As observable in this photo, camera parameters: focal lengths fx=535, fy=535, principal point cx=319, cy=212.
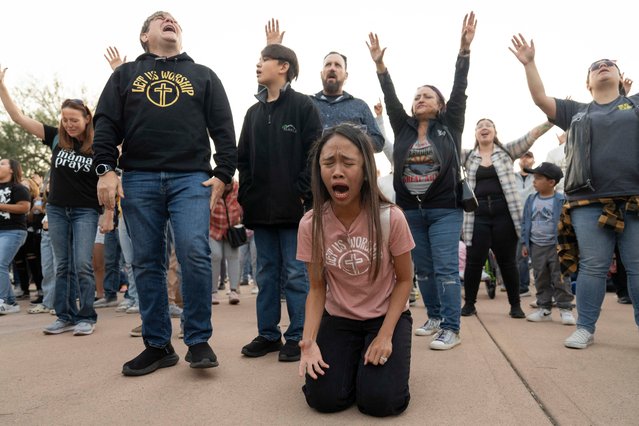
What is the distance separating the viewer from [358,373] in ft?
8.52

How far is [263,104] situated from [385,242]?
5.36 feet

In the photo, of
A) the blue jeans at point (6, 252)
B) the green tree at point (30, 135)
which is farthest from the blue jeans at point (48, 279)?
the green tree at point (30, 135)

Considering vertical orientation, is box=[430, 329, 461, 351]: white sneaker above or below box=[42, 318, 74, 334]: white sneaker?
above

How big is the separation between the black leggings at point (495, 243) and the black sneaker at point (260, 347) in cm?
269

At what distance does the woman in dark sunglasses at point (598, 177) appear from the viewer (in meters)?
3.79

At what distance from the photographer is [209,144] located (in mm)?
3439

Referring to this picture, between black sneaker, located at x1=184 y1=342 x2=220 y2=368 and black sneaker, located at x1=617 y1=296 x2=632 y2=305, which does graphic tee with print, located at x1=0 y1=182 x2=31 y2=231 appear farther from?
black sneaker, located at x1=617 y1=296 x2=632 y2=305

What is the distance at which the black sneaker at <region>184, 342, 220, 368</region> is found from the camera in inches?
118

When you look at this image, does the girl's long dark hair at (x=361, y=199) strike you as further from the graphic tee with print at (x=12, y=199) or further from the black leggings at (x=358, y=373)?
the graphic tee with print at (x=12, y=199)

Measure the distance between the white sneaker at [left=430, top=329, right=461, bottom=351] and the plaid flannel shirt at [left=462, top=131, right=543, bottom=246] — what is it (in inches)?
78.5

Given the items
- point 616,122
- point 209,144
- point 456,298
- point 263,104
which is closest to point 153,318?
point 209,144

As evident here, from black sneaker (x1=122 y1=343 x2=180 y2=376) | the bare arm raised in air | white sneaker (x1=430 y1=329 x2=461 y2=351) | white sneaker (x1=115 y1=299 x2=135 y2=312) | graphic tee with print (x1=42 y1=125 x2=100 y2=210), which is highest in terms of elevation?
the bare arm raised in air

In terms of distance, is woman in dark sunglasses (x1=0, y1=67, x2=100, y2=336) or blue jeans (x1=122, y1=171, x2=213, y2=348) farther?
woman in dark sunglasses (x1=0, y1=67, x2=100, y2=336)

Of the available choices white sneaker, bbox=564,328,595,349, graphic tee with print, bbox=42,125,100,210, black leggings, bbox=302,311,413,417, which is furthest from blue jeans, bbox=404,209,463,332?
graphic tee with print, bbox=42,125,100,210
